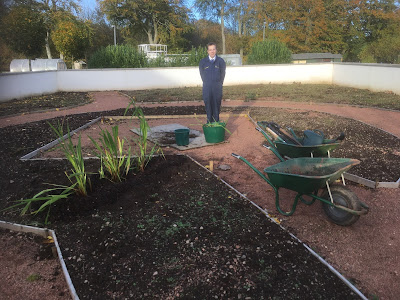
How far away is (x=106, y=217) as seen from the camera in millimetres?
3238

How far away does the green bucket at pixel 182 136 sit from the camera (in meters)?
5.58

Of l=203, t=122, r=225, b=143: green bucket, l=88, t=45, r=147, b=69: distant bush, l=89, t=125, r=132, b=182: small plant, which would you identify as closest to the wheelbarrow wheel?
l=89, t=125, r=132, b=182: small plant

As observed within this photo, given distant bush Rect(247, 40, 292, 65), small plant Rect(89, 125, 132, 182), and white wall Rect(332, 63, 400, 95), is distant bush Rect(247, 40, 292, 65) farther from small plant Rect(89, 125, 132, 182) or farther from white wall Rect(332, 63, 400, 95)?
small plant Rect(89, 125, 132, 182)

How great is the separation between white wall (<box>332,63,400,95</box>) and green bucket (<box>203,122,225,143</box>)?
994 cm

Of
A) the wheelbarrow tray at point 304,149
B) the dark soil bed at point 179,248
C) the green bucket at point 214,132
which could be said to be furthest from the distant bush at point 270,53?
the dark soil bed at point 179,248

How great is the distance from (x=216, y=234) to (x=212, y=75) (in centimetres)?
384

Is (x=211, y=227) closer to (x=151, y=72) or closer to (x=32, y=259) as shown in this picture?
(x=32, y=259)

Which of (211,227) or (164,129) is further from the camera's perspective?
(164,129)

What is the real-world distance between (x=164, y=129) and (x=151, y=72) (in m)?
10.0

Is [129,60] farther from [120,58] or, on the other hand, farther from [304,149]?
[304,149]

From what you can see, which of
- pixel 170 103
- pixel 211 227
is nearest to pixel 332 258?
pixel 211 227

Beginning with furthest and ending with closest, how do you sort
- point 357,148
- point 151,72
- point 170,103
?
1. point 151,72
2. point 170,103
3. point 357,148

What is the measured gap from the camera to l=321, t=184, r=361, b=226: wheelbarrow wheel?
2914 millimetres

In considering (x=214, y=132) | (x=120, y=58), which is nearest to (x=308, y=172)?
(x=214, y=132)
